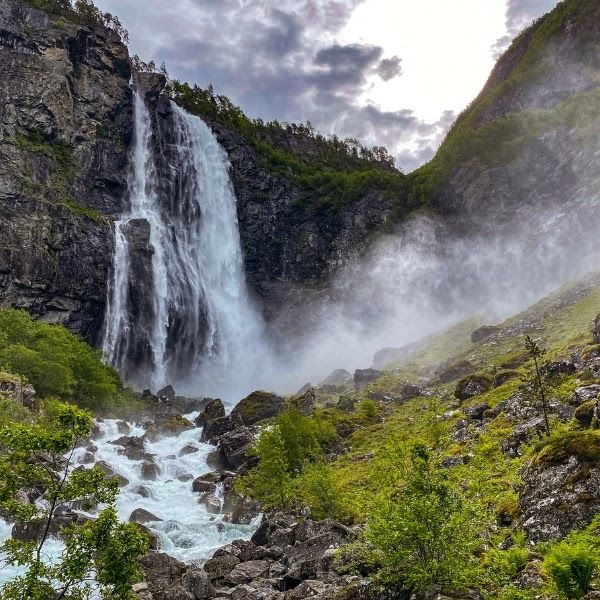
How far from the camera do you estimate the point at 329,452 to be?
153 feet

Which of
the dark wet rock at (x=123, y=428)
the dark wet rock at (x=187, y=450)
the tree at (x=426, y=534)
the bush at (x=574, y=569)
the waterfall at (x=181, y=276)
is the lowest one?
the bush at (x=574, y=569)

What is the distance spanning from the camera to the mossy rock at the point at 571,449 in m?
14.5

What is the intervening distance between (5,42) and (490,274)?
102 m

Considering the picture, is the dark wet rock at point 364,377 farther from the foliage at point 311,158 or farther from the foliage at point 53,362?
the foliage at point 311,158

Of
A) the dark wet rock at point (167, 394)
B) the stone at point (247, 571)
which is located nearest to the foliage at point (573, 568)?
the stone at point (247, 571)

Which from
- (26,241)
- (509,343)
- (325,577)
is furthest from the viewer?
(26,241)

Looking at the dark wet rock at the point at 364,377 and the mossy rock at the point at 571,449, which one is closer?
the mossy rock at the point at 571,449

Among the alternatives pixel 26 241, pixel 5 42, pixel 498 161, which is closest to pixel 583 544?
pixel 26 241

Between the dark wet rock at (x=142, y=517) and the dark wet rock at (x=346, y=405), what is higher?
the dark wet rock at (x=346, y=405)

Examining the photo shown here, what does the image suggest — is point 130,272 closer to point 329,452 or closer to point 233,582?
point 329,452

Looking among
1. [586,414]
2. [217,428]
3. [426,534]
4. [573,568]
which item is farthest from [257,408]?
[573,568]

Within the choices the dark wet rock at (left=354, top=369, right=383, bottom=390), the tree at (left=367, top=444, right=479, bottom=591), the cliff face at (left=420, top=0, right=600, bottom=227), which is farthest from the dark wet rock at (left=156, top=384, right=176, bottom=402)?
the cliff face at (left=420, top=0, right=600, bottom=227)

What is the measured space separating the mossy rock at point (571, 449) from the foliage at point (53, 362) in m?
52.4

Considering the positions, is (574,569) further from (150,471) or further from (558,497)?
(150,471)
